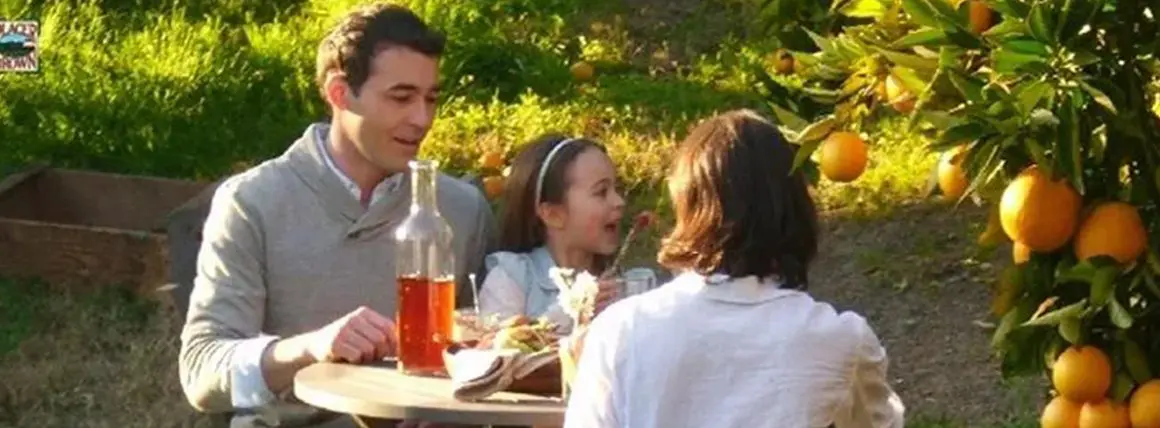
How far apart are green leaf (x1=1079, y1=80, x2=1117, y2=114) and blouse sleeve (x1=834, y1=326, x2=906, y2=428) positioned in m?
0.55

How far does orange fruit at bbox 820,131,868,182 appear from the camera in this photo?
4.05 metres

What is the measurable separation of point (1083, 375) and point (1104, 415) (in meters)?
0.07

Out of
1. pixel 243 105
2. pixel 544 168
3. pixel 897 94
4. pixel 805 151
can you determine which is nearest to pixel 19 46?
pixel 243 105

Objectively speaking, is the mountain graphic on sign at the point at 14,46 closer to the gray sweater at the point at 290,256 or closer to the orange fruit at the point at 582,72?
the orange fruit at the point at 582,72

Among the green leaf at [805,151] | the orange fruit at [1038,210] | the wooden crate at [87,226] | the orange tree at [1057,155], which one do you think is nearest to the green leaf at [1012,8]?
the orange tree at [1057,155]

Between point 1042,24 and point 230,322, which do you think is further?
point 230,322

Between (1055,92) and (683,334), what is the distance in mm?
789

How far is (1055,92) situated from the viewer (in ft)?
12.0

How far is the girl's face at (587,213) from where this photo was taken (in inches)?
177

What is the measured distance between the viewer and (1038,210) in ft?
12.1

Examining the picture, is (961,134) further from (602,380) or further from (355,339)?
(355,339)

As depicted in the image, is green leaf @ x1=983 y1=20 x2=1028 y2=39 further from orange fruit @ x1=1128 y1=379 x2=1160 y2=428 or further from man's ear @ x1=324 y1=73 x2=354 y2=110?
man's ear @ x1=324 y1=73 x2=354 y2=110

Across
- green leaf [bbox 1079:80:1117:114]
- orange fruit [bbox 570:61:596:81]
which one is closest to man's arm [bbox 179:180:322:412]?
green leaf [bbox 1079:80:1117:114]

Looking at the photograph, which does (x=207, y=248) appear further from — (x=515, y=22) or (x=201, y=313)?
(x=515, y=22)
